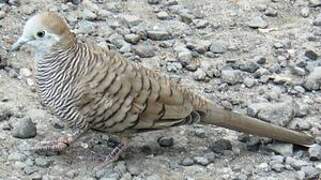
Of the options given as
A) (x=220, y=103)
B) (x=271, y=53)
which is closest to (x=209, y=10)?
(x=271, y=53)

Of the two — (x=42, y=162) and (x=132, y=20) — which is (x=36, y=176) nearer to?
(x=42, y=162)

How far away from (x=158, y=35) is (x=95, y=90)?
75.1 inches

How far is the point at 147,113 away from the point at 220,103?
1036 millimetres

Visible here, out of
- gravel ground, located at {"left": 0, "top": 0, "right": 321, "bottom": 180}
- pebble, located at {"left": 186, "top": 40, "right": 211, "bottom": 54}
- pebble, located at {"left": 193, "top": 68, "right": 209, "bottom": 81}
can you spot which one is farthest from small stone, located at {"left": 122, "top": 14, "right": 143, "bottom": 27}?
pebble, located at {"left": 193, "top": 68, "right": 209, "bottom": 81}

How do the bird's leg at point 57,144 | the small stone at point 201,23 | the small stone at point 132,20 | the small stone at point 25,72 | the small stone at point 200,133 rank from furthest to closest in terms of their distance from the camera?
the small stone at point 201,23
the small stone at point 132,20
the small stone at point 25,72
the small stone at point 200,133
the bird's leg at point 57,144

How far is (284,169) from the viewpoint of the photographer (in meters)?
6.00

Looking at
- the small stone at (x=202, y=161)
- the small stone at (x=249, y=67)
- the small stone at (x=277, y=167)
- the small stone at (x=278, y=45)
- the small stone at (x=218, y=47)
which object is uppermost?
the small stone at (x=278, y=45)

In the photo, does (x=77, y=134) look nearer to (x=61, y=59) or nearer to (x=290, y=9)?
(x=61, y=59)

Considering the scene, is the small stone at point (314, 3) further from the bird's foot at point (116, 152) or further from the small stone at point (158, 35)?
the bird's foot at point (116, 152)

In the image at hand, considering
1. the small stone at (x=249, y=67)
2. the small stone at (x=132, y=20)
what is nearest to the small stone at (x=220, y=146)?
the small stone at (x=249, y=67)

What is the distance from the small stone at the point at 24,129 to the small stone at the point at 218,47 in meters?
1.86

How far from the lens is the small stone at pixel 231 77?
696cm

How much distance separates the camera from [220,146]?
20.3 feet

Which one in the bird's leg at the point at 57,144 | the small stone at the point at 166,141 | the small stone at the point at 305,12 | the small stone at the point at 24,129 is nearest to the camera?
the bird's leg at the point at 57,144
